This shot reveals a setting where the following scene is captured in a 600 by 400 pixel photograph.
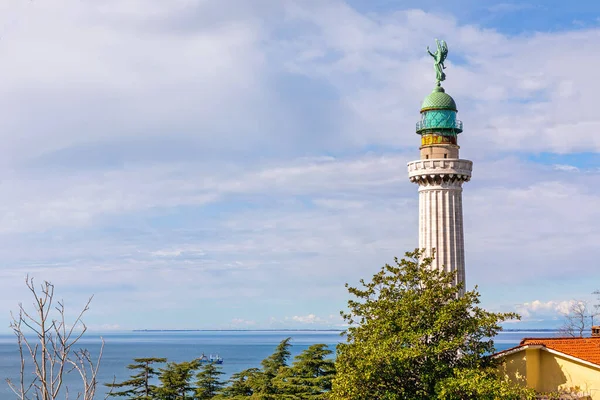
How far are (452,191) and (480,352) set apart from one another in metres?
13.2

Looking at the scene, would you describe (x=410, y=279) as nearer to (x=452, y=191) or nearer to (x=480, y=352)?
(x=480, y=352)

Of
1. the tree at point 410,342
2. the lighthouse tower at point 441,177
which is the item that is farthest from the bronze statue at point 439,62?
the tree at point 410,342

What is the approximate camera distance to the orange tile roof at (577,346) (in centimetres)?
2375

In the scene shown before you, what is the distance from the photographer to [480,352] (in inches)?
914

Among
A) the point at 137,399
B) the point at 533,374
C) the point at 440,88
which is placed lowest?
the point at 137,399

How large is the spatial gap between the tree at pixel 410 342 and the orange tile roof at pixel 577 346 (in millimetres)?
2023

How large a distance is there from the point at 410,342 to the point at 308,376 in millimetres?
16968

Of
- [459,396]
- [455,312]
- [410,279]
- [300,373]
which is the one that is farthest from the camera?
[300,373]

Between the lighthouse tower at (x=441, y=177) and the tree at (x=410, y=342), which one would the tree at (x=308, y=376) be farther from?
the tree at (x=410, y=342)

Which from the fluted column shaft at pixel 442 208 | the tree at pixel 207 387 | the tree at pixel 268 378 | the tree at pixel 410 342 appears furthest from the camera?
the tree at pixel 207 387

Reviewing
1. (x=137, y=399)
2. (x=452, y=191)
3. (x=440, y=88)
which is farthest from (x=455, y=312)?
(x=137, y=399)

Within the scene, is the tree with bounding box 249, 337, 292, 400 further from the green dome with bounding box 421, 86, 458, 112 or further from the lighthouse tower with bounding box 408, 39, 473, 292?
the green dome with bounding box 421, 86, 458, 112

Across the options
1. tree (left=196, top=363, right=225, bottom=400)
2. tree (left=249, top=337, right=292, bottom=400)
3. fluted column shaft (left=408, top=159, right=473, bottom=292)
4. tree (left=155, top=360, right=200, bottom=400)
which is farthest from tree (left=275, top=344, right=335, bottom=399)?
fluted column shaft (left=408, top=159, right=473, bottom=292)

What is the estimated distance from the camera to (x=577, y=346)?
25.0 m
